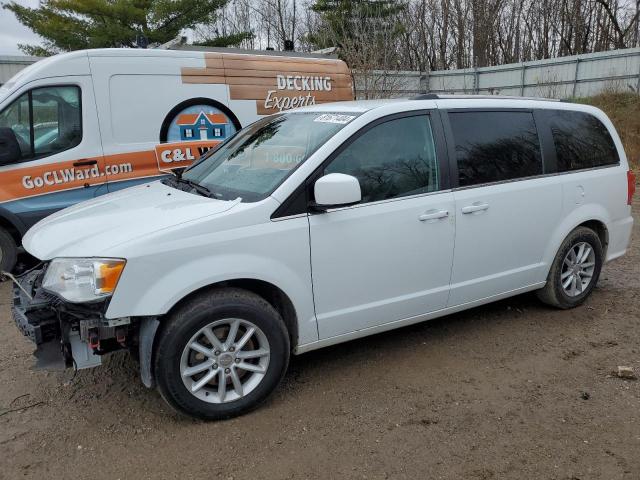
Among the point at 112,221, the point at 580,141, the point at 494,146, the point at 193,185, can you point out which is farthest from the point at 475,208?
the point at 112,221

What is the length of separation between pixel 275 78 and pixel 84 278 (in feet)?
16.4

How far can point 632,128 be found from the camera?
14.5 meters

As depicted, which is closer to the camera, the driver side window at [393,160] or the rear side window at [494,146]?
the driver side window at [393,160]

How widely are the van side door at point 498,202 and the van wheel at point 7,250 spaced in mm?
4641

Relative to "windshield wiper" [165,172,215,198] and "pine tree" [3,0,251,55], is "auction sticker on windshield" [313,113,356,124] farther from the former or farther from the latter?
"pine tree" [3,0,251,55]

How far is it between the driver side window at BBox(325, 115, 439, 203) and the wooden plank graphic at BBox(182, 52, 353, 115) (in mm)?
3669

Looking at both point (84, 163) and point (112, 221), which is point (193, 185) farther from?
point (84, 163)

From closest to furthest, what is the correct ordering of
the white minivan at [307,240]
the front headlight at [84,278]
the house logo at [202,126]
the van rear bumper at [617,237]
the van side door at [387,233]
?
1. the front headlight at [84,278]
2. the white minivan at [307,240]
3. the van side door at [387,233]
4. the van rear bumper at [617,237]
5. the house logo at [202,126]

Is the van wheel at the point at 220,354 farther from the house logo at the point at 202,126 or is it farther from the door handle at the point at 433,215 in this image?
the house logo at the point at 202,126

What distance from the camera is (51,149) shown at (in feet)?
18.8

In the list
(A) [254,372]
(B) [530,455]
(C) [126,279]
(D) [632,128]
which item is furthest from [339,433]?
(D) [632,128]

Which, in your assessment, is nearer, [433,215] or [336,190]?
[336,190]

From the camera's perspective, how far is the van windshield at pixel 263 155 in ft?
10.8

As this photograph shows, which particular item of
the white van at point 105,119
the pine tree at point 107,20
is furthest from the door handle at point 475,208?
the pine tree at point 107,20
